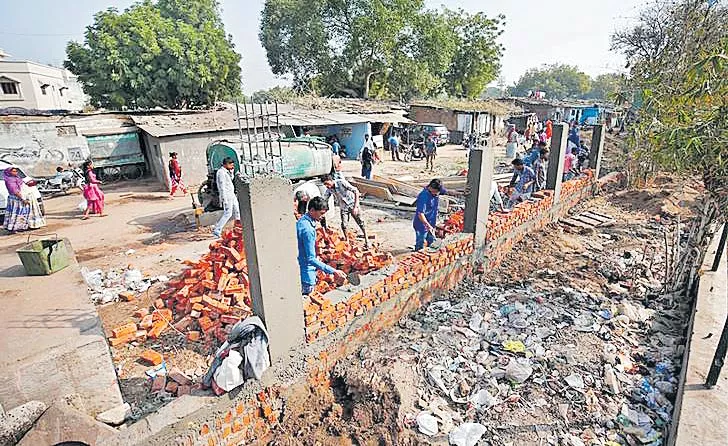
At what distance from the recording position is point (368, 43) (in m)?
26.2

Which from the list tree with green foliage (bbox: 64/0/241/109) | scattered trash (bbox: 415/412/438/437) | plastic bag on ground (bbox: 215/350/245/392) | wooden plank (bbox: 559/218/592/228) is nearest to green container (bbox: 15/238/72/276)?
plastic bag on ground (bbox: 215/350/245/392)

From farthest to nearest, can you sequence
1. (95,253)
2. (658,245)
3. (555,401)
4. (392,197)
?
(392,197) < (95,253) < (658,245) < (555,401)

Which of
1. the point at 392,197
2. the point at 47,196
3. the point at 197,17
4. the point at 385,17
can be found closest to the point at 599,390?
the point at 392,197

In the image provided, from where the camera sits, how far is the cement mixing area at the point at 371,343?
310 cm

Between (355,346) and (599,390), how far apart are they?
2.36 meters

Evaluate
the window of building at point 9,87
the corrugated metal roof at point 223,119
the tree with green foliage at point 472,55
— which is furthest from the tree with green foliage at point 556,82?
the window of building at point 9,87

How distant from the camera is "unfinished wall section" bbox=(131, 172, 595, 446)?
303cm

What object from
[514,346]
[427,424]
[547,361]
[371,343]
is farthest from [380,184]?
[427,424]

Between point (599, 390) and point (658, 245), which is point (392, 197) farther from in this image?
point (599, 390)

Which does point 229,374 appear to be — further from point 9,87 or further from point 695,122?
point 9,87

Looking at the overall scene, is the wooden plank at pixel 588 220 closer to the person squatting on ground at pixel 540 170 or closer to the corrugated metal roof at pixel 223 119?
the person squatting on ground at pixel 540 170

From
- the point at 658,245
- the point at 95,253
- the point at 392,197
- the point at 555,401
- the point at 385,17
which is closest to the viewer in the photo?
the point at 555,401

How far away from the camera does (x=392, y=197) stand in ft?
34.8

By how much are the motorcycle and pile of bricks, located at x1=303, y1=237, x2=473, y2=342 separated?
43.2 ft
